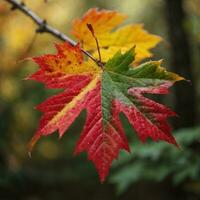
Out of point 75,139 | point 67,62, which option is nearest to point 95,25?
point 67,62

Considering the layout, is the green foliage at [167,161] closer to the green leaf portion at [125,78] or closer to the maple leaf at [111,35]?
the maple leaf at [111,35]

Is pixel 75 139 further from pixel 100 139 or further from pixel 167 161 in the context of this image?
pixel 100 139

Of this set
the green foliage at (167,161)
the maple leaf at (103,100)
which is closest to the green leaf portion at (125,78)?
the maple leaf at (103,100)

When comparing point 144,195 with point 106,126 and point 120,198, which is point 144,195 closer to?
point 120,198

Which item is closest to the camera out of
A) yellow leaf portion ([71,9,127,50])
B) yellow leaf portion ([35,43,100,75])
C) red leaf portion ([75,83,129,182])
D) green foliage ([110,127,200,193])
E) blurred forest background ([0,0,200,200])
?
red leaf portion ([75,83,129,182])

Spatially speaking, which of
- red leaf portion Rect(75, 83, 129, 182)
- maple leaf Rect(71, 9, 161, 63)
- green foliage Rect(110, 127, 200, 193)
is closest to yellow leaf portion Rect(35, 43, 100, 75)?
red leaf portion Rect(75, 83, 129, 182)

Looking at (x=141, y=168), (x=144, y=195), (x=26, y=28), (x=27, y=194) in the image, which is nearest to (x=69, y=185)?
(x=27, y=194)

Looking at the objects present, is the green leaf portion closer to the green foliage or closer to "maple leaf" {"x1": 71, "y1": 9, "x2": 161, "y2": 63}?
"maple leaf" {"x1": 71, "y1": 9, "x2": 161, "y2": 63}
